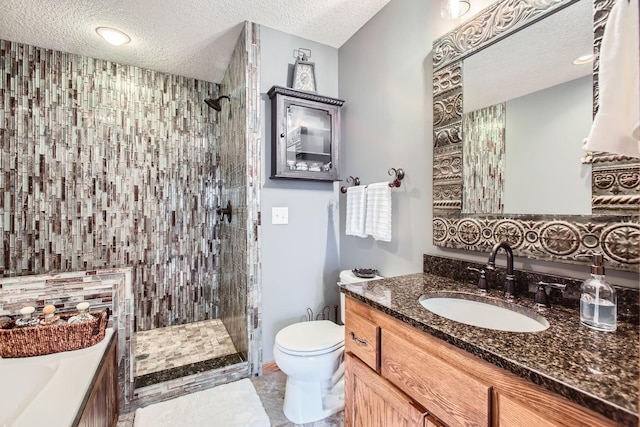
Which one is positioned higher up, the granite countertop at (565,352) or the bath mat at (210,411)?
the granite countertop at (565,352)

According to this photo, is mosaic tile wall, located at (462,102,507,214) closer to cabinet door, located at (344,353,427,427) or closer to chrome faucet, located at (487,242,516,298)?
chrome faucet, located at (487,242,516,298)

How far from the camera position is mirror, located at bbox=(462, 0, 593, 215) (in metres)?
0.99

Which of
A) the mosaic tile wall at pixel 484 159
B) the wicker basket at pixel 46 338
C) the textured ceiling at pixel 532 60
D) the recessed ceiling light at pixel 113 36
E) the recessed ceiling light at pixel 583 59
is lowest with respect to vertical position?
the wicker basket at pixel 46 338

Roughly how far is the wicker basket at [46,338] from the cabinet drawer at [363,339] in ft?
4.44

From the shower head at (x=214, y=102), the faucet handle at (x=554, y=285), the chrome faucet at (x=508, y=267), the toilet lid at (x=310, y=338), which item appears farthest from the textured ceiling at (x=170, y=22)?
the toilet lid at (x=310, y=338)

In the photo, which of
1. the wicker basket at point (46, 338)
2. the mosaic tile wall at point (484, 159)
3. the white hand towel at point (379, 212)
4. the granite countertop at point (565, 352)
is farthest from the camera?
the white hand towel at point (379, 212)

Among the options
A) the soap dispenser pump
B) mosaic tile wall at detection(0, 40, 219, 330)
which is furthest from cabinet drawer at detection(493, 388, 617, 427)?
mosaic tile wall at detection(0, 40, 219, 330)

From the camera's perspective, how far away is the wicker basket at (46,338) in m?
1.41

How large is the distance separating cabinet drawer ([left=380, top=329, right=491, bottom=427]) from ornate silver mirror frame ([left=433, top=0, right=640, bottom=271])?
0.60 m

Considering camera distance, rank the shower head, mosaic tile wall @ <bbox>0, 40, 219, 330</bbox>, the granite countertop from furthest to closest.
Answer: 1. the shower head
2. mosaic tile wall @ <bbox>0, 40, 219, 330</bbox>
3. the granite countertop

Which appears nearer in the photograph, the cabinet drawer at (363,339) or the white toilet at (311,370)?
the cabinet drawer at (363,339)

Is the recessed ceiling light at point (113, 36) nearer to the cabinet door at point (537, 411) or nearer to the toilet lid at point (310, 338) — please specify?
the toilet lid at point (310, 338)

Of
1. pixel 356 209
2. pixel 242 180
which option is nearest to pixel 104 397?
pixel 242 180

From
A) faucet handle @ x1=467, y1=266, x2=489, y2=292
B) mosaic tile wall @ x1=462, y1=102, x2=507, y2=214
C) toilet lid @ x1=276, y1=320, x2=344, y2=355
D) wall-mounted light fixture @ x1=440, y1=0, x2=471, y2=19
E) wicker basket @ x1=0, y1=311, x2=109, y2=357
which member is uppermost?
wall-mounted light fixture @ x1=440, y1=0, x2=471, y2=19
